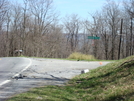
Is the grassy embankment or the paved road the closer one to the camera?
the grassy embankment

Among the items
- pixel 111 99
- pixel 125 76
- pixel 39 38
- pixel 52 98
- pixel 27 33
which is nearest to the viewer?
pixel 111 99

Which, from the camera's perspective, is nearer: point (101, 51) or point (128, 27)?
point (128, 27)

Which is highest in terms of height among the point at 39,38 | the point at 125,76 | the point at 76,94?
the point at 39,38

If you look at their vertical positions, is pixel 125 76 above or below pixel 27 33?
below

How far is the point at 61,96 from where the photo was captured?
657 centimetres

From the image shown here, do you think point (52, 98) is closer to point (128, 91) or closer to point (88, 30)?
point (128, 91)

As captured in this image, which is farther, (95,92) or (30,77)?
(30,77)

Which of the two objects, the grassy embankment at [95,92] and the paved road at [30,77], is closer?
the grassy embankment at [95,92]

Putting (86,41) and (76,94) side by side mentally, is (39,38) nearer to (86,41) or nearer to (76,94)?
(86,41)

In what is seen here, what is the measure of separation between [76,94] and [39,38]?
45.3 meters

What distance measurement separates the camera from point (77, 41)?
210ft

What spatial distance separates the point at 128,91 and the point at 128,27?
48.6 metres

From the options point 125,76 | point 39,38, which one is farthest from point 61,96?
point 39,38

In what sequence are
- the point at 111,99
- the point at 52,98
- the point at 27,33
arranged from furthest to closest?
1. the point at 27,33
2. the point at 52,98
3. the point at 111,99
